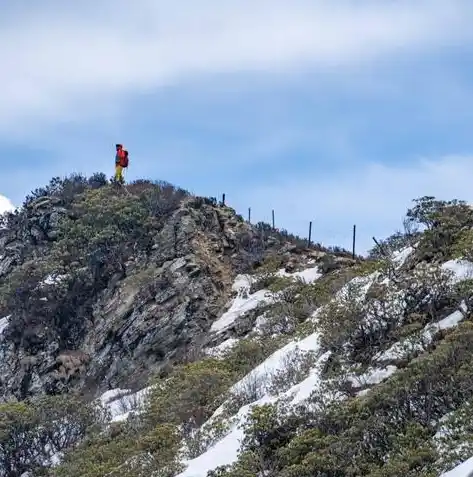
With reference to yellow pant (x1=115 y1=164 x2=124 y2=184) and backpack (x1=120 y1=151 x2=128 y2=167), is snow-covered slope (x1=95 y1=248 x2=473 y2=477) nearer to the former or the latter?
backpack (x1=120 y1=151 x2=128 y2=167)

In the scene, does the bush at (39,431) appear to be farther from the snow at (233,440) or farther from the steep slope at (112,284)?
the snow at (233,440)

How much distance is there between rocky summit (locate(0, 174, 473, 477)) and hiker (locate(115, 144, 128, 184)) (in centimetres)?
70

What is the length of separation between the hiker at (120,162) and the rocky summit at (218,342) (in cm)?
70

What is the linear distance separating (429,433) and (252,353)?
13.2 m

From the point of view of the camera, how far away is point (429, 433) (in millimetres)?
14391

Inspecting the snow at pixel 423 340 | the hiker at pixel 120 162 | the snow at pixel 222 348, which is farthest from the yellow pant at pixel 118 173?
the snow at pixel 423 340

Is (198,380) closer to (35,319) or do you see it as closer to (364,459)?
(364,459)

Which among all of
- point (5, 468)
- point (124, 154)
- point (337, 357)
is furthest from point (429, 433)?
point (124, 154)

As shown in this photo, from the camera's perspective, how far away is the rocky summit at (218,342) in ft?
50.8

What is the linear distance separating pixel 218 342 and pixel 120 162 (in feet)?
48.6

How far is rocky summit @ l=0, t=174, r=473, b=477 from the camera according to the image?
15492 millimetres

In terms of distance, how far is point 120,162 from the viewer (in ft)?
147

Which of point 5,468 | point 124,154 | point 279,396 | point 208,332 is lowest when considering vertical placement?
point 5,468

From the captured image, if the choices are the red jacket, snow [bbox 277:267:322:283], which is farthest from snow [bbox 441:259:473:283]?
the red jacket
